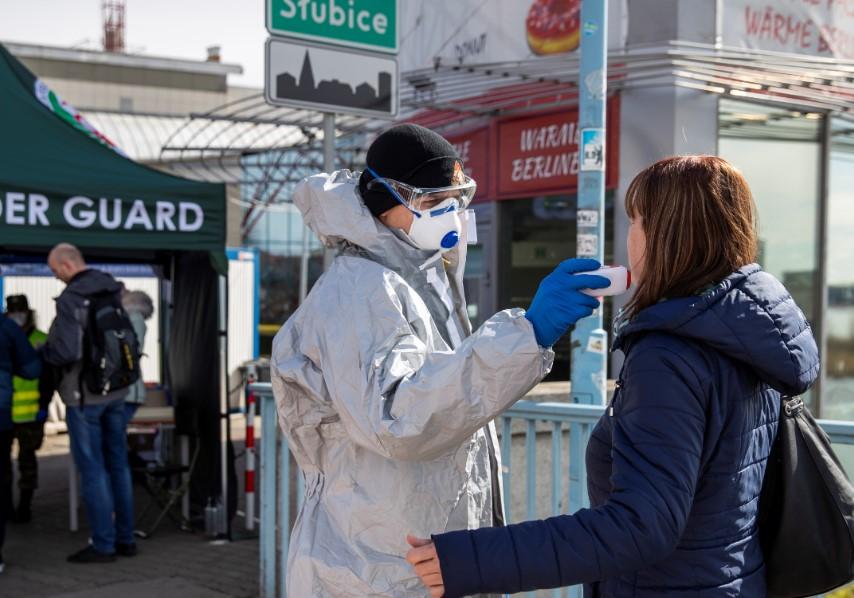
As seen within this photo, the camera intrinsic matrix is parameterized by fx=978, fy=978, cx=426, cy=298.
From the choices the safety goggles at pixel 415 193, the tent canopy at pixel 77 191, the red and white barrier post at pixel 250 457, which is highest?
the tent canopy at pixel 77 191

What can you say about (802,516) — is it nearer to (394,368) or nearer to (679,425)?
(679,425)

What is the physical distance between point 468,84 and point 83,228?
4.47m

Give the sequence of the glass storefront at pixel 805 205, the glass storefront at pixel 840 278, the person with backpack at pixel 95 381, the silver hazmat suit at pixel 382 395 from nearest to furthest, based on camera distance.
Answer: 1. the silver hazmat suit at pixel 382 395
2. the person with backpack at pixel 95 381
3. the glass storefront at pixel 805 205
4. the glass storefront at pixel 840 278

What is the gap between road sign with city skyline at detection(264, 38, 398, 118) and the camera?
14.1ft

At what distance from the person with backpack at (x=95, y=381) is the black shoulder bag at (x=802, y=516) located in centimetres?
500

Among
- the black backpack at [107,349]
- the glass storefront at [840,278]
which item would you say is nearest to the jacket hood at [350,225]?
the black backpack at [107,349]

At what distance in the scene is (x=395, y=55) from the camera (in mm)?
4715

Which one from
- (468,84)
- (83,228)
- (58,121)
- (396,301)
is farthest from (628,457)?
(468,84)

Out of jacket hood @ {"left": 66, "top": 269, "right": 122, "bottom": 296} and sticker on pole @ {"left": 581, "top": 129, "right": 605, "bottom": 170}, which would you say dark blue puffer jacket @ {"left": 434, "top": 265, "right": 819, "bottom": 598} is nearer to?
sticker on pole @ {"left": 581, "top": 129, "right": 605, "bottom": 170}

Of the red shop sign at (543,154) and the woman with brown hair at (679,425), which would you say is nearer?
the woman with brown hair at (679,425)

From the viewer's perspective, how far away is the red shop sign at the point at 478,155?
33.5ft

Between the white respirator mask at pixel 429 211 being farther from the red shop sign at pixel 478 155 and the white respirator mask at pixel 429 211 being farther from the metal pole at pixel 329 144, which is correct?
the red shop sign at pixel 478 155

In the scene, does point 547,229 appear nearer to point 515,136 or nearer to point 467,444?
point 515,136

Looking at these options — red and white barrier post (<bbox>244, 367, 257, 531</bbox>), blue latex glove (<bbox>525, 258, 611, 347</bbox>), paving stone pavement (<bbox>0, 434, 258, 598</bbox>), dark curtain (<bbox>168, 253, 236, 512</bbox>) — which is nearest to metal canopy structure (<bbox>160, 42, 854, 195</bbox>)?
dark curtain (<bbox>168, 253, 236, 512</bbox>)
